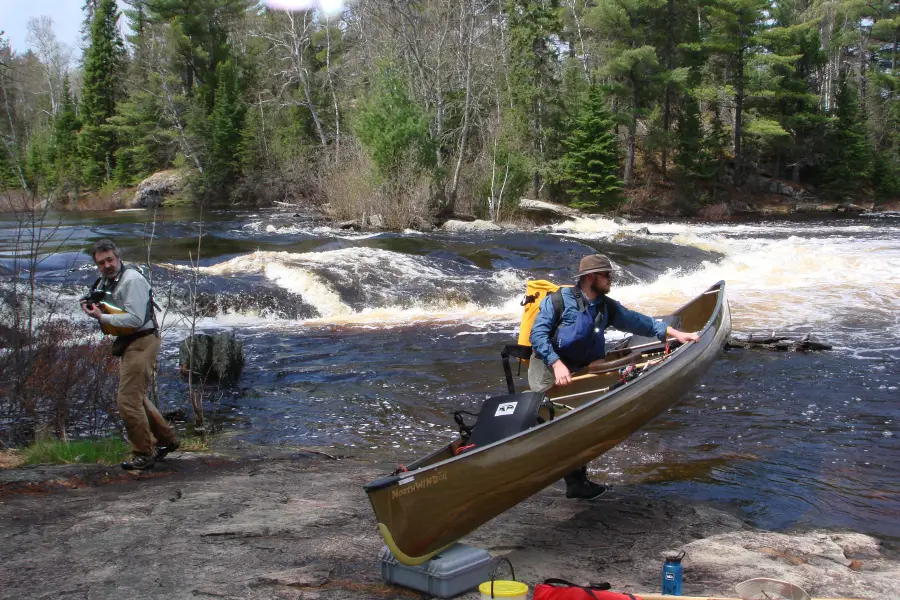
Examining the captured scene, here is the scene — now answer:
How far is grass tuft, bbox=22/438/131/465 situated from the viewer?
588 centimetres

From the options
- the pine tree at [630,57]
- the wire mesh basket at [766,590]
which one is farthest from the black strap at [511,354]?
the pine tree at [630,57]

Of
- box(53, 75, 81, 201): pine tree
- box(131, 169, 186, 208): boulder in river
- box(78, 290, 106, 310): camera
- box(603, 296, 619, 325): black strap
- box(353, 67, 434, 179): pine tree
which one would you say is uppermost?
box(53, 75, 81, 201): pine tree

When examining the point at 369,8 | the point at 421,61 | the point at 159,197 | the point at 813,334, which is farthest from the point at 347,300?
the point at 159,197

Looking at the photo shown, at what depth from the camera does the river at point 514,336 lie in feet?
21.3

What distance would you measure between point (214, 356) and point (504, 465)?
20.7ft

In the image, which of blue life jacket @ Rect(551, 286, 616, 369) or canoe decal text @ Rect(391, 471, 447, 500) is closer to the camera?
canoe decal text @ Rect(391, 471, 447, 500)

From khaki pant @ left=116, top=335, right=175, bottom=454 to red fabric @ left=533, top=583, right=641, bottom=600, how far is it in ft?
11.6

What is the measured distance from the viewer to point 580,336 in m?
5.20

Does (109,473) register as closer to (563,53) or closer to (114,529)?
(114,529)

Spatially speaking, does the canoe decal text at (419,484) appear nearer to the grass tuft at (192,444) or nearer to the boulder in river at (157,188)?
the grass tuft at (192,444)

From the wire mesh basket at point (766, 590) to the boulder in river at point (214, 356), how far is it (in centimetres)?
737

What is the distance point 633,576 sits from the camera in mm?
4055

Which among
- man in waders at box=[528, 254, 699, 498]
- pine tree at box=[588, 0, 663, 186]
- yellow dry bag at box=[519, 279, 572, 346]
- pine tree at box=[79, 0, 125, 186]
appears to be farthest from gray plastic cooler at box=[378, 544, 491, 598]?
pine tree at box=[79, 0, 125, 186]

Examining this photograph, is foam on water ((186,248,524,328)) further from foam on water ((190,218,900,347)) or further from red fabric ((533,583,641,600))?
red fabric ((533,583,641,600))
